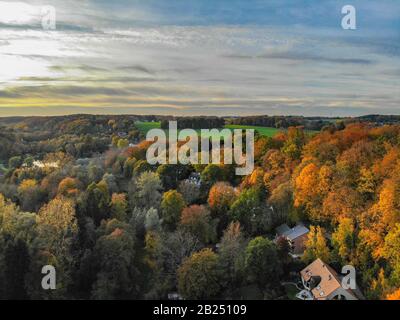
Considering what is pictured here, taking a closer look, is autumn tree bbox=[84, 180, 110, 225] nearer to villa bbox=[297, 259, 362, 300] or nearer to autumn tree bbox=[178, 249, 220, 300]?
autumn tree bbox=[178, 249, 220, 300]

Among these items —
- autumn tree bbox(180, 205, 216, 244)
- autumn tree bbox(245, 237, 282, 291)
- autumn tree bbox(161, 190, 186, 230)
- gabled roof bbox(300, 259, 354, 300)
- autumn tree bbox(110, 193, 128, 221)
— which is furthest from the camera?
autumn tree bbox(161, 190, 186, 230)

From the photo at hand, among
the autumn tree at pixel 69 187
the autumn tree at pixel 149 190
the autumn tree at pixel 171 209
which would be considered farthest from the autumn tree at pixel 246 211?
the autumn tree at pixel 69 187

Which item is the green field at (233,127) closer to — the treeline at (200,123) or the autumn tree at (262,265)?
the treeline at (200,123)

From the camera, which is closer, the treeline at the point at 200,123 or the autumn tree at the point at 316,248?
the autumn tree at the point at 316,248

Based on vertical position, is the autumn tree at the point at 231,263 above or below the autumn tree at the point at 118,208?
below

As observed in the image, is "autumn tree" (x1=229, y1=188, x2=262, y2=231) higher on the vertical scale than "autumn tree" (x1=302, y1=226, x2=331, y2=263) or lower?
higher

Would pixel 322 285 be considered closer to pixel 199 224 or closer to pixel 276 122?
pixel 199 224

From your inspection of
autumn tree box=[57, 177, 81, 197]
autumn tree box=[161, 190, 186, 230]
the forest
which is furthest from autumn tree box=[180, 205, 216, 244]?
autumn tree box=[57, 177, 81, 197]

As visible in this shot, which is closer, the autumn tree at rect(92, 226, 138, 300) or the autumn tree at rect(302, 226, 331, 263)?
the autumn tree at rect(92, 226, 138, 300)
